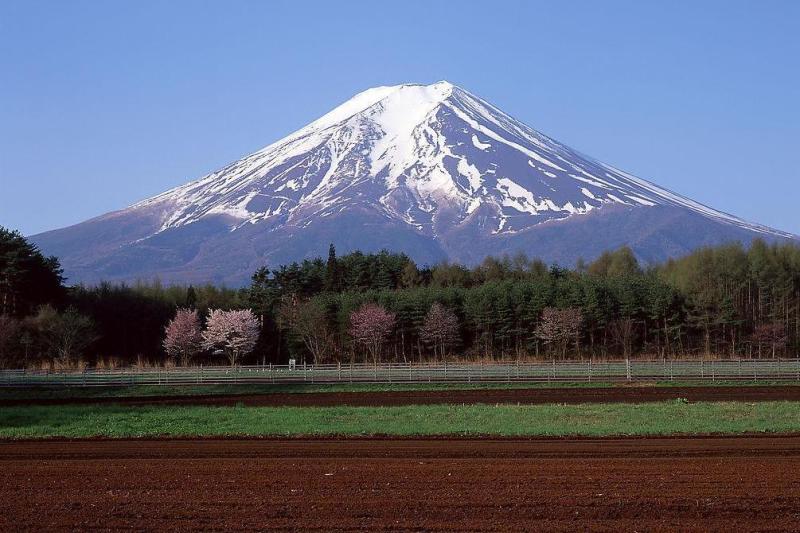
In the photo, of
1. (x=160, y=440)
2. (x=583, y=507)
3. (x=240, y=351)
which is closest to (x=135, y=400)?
Answer: (x=160, y=440)

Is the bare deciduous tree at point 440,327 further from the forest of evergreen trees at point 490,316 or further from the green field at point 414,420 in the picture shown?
the green field at point 414,420

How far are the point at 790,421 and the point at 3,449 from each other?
60.7ft

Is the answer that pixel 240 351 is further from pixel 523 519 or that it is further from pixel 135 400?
pixel 523 519

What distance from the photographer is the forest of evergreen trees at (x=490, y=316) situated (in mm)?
75375

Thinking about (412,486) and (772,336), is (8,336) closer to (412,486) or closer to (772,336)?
(772,336)

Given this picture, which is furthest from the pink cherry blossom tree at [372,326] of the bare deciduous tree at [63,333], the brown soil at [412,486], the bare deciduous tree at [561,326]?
the brown soil at [412,486]

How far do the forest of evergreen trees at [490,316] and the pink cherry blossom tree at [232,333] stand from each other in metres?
2.80

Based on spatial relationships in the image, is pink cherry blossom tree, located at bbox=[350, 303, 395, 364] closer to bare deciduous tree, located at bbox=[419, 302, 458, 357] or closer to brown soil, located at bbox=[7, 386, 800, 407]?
bare deciduous tree, located at bbox=[419, 302, 458, 357]

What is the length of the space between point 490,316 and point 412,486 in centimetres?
6379

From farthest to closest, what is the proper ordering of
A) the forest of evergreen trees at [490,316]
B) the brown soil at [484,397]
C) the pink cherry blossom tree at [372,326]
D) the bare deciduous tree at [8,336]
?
the pink cherry blossom tree at [372,326] → the forest of evergreen trees at [490,316] → the bare deciduous tree at [8,336] → the brown soil at [484,397]

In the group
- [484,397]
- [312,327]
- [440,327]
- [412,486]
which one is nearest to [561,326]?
[440,327]

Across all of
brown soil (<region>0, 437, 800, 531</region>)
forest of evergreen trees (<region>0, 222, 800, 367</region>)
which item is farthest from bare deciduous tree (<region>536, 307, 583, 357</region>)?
brown soil (<region>0, 437, 800, 531</region>)

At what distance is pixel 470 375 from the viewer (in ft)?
165

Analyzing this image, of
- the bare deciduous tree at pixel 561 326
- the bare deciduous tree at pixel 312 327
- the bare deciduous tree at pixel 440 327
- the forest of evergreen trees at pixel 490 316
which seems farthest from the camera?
the bare deciduous tree at pixel 440 327
